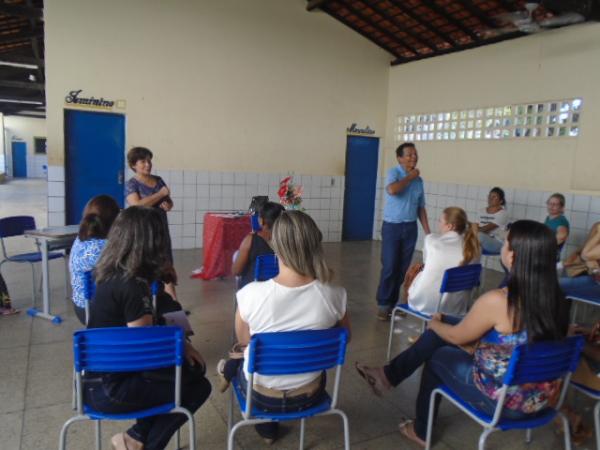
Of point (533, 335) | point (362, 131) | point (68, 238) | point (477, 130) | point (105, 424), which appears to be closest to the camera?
point (533, 335)

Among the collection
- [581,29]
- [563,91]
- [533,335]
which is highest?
[581,29]

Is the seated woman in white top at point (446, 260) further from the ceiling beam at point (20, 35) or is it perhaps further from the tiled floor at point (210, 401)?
the ceiling beam at point (20, 35)

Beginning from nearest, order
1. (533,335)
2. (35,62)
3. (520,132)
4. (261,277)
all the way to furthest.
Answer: (533,335) → (261,277) → (520,132) → (35,62)

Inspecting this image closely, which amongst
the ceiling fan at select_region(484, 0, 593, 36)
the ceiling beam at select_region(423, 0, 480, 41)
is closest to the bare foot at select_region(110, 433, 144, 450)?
the ceiling fan at select_region(484, 0, 593, 36)

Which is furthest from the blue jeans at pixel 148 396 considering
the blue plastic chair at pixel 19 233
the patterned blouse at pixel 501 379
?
the blue plastic chair at pixel 19 233


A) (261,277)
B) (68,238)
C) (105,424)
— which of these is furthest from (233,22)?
(105,424)

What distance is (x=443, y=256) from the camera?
2803mm

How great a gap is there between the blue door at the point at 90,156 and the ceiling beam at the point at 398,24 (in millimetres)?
3700

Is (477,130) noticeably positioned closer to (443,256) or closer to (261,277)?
(443,256)

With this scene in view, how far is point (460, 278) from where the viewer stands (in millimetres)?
2664

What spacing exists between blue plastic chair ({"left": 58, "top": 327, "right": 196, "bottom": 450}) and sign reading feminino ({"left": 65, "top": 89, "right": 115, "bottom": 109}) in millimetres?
4736

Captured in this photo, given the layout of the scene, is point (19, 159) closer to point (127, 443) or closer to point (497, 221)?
point (497, 221)

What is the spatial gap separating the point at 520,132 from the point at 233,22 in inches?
159

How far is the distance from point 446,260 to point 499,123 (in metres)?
3.69
